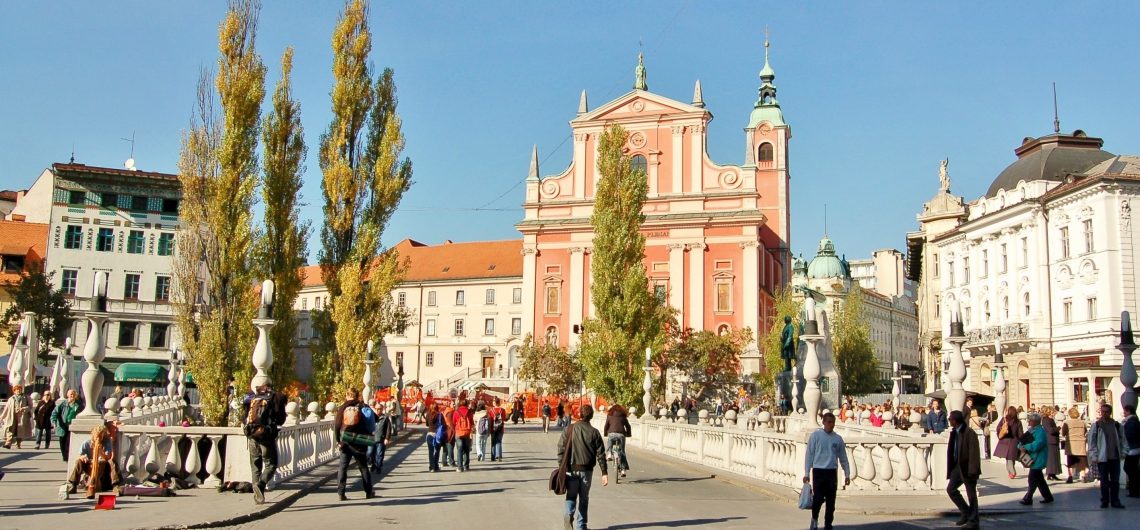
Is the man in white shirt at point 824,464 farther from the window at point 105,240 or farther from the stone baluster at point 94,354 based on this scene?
the window at point 105,240

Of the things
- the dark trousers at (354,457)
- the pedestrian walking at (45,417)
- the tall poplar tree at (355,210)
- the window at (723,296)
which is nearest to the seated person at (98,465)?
the dark trousers at (354,457)

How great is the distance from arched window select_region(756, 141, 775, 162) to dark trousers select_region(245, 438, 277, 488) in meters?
62.0

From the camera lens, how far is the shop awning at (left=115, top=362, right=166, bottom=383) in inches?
1943

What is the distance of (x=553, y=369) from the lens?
5588cm

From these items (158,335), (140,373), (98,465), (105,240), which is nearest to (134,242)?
(105,240)

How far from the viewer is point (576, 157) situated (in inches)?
2522

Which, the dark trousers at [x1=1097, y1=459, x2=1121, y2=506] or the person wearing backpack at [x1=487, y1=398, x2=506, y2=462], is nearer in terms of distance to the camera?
the dark trousers at [x1=1097, y1=459, x2=1121, y2=506]

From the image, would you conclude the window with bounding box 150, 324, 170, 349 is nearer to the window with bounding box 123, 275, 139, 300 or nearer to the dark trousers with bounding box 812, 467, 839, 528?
the window with bounding box 123, 275, 139, 300

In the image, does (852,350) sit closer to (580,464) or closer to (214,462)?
(214,462)

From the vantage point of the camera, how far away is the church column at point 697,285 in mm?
59969

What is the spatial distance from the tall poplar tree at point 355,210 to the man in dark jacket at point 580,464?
20.7m

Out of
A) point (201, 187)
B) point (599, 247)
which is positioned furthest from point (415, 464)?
point (599, 247)

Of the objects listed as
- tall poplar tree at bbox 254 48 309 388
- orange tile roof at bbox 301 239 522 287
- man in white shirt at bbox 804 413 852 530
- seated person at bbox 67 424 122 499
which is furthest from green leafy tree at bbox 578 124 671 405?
orange tile roof at bbox 301 239 522 287

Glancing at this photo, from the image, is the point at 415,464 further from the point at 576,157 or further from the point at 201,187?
the point at 576,157
